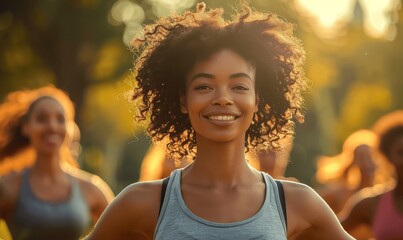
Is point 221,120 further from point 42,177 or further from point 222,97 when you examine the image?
point 42,177

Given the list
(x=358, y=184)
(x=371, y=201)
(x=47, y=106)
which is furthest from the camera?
(x=358, y=184)

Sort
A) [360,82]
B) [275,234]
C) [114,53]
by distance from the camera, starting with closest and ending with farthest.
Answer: [275,234] → [114,53] → [360,82]

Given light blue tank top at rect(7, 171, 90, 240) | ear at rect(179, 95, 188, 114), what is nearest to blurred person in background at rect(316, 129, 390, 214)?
light blue tank top at rect(7, 171, 90, 240)

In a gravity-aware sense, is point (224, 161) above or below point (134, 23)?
below

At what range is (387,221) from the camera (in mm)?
9820

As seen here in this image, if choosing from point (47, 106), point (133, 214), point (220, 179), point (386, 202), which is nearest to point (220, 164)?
point (220, 179)

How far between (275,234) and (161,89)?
1029mm

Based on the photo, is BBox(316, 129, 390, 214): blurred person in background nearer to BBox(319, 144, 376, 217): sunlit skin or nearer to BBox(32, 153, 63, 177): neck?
BBox(319, 144, 376, 217): sunlit skin

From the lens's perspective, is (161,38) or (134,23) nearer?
(161,38)

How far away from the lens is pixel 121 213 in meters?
5.88

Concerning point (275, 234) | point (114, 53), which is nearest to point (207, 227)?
point (275, 234)

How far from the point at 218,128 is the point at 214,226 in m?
0.46

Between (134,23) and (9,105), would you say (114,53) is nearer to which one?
(134,23)

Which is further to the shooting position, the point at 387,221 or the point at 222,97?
the point at 387,221
